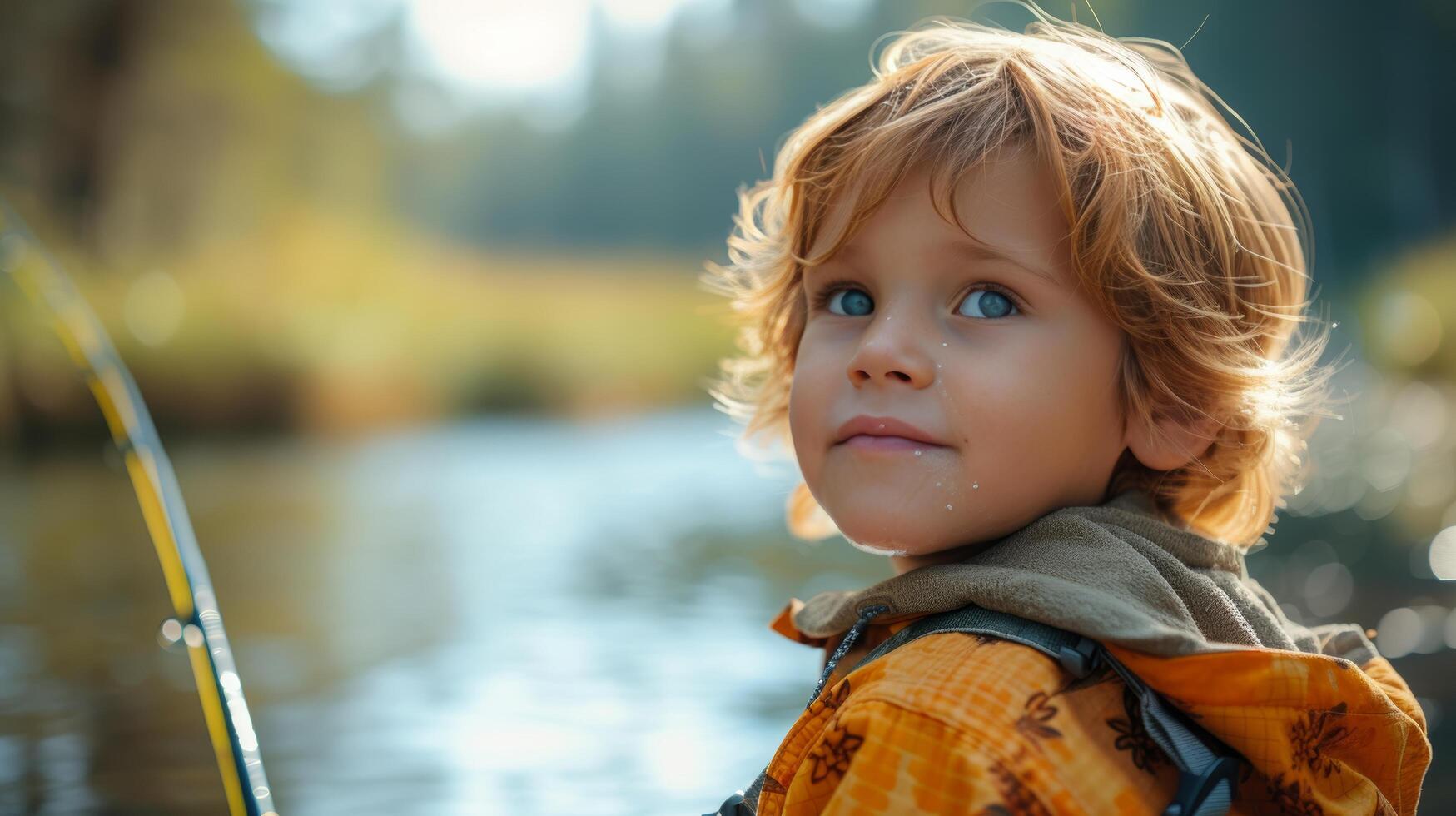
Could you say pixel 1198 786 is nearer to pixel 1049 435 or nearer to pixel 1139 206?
pixel 1049 435

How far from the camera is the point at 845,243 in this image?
69 centimetres

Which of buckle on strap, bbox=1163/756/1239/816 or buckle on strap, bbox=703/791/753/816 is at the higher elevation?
buckle on strap, bbox=703/791/753/816

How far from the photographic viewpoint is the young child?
55 cm

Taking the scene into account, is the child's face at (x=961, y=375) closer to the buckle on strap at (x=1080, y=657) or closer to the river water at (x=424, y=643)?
the buckle on strap at (x=1080, y=657)

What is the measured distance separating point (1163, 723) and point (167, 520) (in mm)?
750

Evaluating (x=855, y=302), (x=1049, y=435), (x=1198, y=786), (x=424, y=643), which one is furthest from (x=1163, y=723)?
(x=424, y=643)

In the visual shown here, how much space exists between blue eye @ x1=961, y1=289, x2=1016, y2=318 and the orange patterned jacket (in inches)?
6.5

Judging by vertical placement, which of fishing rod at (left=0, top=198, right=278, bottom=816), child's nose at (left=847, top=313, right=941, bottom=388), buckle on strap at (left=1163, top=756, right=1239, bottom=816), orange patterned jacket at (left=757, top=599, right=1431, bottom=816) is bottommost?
buckle on strap at (left=1163, top=756, right=1239, bottom=816)

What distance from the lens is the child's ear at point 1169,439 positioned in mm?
713

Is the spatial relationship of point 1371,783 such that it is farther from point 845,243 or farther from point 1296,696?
point 845,243

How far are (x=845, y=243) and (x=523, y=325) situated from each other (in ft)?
20.5

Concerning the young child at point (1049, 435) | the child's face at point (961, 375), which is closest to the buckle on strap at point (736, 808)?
the young child at point (1049, 435)

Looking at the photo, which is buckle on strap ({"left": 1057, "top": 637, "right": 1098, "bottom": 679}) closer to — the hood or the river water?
the hood

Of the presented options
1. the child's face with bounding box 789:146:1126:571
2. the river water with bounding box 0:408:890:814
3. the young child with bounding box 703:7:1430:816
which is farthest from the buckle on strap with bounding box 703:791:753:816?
the river water with bounding box 0:408:890:814
